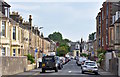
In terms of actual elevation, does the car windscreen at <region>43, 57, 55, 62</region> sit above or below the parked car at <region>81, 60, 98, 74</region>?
above

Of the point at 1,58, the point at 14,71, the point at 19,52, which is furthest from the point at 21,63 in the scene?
the point at 19,52

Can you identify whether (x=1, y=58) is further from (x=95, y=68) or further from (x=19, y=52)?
(x=19, y=52)

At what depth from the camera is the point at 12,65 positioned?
1414 inches

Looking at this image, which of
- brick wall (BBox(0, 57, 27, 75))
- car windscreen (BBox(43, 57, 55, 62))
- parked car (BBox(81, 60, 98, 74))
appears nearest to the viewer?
brick wall (BBox(0, 57, 27, 75))

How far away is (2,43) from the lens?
46.7 meters

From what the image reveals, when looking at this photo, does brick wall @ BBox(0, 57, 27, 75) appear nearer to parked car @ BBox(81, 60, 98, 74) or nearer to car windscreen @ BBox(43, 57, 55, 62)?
car windscreen @ BBox(43, 57, 55, 62)

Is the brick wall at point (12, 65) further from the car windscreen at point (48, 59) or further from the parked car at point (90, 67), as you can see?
the parked car at point (90, 67)

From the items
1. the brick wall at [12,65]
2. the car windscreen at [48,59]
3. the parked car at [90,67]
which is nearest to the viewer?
the brick wall at [12,65]

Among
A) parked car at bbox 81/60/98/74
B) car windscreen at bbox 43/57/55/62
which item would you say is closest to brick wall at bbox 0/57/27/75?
car windscreen at bbox 43/57/55/62

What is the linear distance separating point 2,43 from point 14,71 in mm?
10277

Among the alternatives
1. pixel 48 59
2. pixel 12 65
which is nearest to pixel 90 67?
pixel 48 59

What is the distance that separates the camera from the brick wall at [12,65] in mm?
32156

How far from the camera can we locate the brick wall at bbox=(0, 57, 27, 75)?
105 ft

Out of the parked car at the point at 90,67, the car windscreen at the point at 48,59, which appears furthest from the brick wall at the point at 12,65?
the parked car at the point at 90,67
